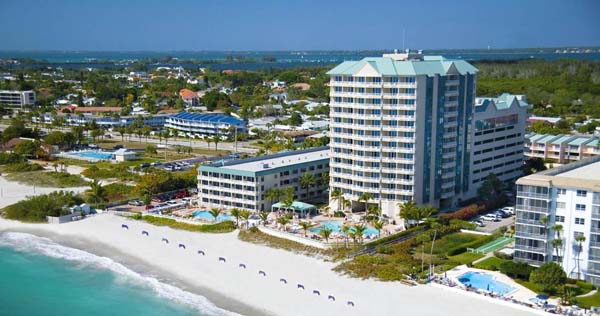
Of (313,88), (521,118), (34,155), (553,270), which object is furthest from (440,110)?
(313,88)

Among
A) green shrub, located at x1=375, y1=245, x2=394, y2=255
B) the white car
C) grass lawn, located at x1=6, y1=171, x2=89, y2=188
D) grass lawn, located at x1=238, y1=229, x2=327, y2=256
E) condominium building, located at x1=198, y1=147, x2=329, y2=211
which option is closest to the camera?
green shrub, located at x1=375, y1=245, x2=394, y2=255

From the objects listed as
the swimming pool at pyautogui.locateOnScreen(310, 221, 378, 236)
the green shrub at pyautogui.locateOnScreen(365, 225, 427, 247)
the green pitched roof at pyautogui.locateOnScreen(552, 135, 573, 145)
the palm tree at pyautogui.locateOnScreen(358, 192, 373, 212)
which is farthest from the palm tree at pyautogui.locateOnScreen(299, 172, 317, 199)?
the green pitched roof at pyautogui.locateOnScreen(552, 135, 573, 145)

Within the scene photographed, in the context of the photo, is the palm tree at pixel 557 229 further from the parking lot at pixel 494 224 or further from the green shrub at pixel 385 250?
the parking lot at pixel 494 224

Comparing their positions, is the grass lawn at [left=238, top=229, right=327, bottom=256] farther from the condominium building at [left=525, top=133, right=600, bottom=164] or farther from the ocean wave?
the condominium building at [left=525, top=133, right=600, bottom=164]

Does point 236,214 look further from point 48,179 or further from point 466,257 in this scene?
point 48,179

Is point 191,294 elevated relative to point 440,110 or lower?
lower

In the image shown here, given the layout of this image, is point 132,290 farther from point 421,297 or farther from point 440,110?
point 440,110
